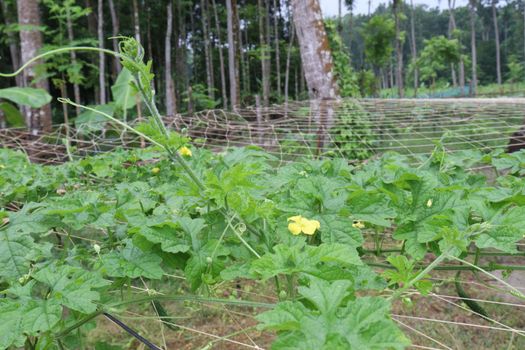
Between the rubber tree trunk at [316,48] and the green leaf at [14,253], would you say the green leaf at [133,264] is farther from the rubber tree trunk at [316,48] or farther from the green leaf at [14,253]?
the rubber tree trunk at [316,48]

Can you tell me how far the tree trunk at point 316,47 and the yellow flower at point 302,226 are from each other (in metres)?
3.23

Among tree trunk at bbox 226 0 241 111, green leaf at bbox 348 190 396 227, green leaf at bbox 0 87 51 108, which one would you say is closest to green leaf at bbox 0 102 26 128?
green leaf at bbox 0 87 51 108

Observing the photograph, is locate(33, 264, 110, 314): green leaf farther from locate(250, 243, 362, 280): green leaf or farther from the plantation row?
locate(250, 243, 362, 280): green leaf

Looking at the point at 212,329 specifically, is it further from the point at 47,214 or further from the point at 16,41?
the point at 16,41

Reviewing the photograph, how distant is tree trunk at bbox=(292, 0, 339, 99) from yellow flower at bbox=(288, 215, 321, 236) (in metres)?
3.23

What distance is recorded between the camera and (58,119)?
41.0 feet

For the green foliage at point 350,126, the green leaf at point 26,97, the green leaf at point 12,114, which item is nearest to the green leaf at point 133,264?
the green foliage at point 350,126

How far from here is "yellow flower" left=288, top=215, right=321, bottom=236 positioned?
1.99 ft

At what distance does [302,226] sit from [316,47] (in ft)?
11.0

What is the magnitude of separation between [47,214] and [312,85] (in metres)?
3.28

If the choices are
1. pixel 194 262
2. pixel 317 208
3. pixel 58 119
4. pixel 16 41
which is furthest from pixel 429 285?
pixel 58 119

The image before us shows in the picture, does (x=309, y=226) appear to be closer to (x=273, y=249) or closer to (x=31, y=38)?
(x=273, y=249)

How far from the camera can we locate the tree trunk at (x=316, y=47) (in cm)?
373

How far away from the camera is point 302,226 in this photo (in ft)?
2.02
